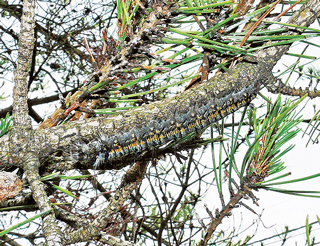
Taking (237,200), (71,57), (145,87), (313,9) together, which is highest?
(71,57)

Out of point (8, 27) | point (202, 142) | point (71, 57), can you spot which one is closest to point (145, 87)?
→ point (71, 57)

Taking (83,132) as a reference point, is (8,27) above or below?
above

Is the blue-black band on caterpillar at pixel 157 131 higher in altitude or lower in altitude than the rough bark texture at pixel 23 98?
lower

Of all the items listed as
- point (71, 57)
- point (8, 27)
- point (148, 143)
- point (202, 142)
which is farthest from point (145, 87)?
point (148, 143)

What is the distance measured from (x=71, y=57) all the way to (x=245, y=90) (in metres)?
0.86

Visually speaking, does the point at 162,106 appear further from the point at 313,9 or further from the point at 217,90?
the point at 313,9

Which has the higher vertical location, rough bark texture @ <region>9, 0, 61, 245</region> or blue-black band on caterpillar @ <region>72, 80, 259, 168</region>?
rough bark texture @ <region>9, 0, 61, 245</region>

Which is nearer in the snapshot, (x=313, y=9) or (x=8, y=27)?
(x=313, y=9)

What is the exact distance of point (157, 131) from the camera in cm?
→ 24

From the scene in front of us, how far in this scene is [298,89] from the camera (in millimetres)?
511

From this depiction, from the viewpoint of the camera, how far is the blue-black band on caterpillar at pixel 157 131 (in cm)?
23

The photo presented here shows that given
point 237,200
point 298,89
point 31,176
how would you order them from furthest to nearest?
1. point 298,89
2. point 237,200
3. point 31,176

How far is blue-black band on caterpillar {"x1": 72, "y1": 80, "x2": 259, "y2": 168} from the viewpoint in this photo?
234 mm

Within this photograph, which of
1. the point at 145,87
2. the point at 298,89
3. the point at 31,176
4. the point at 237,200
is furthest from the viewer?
the point at 145,87
